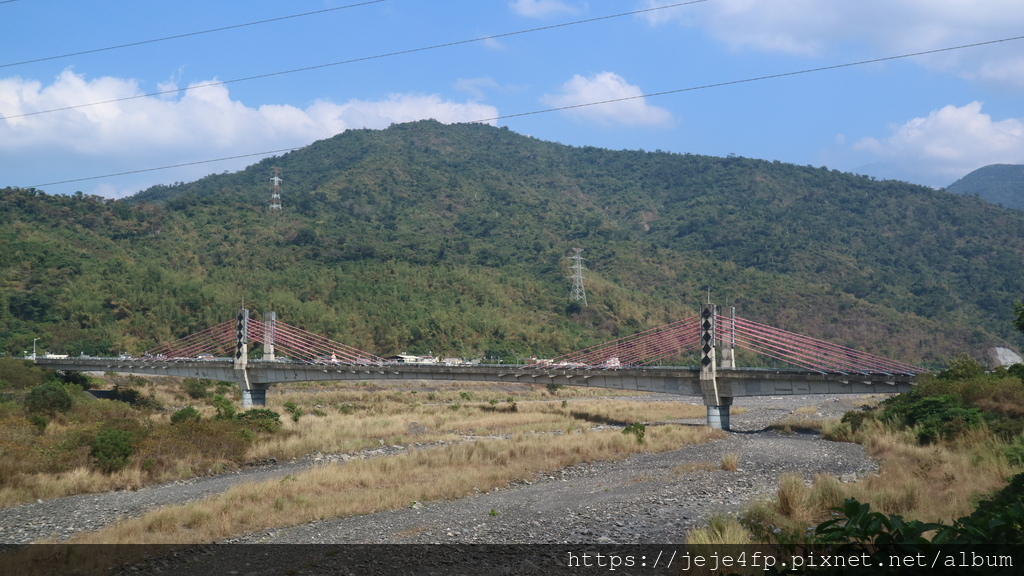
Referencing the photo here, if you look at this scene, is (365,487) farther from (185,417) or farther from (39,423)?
(39,423)

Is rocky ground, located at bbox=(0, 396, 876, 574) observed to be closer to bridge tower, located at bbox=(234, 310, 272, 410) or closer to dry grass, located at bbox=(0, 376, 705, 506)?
dry grass, located at bbox=(0, 376, 705, 506)

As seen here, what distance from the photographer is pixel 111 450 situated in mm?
23328

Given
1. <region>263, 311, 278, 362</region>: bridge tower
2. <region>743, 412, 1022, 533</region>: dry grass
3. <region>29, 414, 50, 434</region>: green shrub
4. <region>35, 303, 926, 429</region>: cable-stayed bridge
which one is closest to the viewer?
<region>743, 412, 1022, 533</region>: dry grass

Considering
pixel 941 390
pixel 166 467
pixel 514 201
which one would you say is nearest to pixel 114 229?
pixel 514 201

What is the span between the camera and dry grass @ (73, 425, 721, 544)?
15.3 meters

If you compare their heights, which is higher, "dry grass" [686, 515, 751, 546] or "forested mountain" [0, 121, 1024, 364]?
"forested mountain" [0, 121, 1024, 364]

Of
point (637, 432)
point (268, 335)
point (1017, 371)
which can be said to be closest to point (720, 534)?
point (637, 432)

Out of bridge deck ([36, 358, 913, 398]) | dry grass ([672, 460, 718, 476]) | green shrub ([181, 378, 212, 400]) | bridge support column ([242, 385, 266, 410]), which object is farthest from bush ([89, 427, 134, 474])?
green shrub ([181, 378, 212, 400])

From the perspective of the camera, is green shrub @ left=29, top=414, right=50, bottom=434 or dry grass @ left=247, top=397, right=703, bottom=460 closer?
green shrub @ left=29, top=414, right=50, bottom=434

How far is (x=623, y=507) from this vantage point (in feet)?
55.2

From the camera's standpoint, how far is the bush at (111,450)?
22828mm

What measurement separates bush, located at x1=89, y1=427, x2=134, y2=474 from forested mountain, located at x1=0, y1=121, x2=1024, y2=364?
48.1m

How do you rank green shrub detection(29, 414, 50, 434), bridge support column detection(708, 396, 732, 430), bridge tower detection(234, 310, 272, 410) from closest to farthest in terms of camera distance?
green shrub detection(29, 414, 50, 434) → bridge support column detection(708, 396, 732, 430) → bridge tower detection(234, 310, 272, 410)

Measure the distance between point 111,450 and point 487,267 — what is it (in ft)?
312
